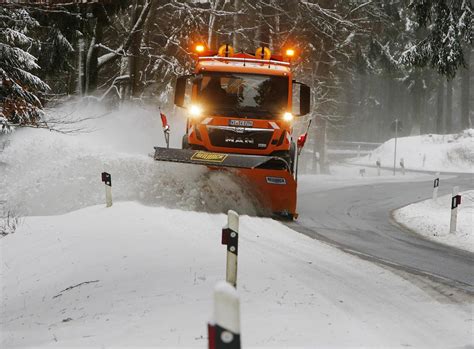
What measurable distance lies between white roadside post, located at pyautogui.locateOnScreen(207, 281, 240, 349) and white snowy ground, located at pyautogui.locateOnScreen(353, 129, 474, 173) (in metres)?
33.5

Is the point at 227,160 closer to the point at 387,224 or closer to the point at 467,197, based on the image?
the point at 387,224

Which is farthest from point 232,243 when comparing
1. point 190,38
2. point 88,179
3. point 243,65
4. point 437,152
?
point 437,152

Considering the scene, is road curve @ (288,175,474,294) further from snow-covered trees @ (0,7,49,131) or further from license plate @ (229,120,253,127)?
snow-covered trees @ (0,7,49,131)

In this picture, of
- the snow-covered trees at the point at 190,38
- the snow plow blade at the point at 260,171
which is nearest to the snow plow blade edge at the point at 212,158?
the snow plow blade at the point at 260,171

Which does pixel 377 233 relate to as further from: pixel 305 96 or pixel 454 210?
pixel 305 96

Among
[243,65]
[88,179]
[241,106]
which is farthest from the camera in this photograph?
[88,179]

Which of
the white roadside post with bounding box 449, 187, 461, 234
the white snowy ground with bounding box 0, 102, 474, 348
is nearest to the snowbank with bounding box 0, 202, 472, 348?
the white snowy ground with bounding box 0, 102, 474, 348

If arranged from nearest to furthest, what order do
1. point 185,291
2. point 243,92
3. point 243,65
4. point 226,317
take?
point 226,317
point 185,291
point 243,92
point 243,65

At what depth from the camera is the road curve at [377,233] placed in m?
8.29

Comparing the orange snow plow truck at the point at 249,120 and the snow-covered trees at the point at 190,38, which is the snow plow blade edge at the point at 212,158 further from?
the snow-covered trees at the point at 190,38

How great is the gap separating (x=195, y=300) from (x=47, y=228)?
533 cm

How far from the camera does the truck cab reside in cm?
1141

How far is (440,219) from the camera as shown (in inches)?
522

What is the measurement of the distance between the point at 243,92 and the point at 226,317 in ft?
31.8
